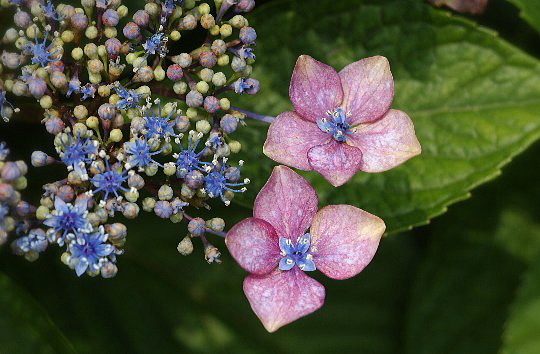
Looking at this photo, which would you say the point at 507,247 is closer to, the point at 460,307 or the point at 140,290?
the point at 460,307

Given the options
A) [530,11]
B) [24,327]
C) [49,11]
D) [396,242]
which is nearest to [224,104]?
[49,11]

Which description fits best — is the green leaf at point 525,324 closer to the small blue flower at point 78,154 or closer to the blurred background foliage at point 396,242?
the blurred background foliage at point 396,242

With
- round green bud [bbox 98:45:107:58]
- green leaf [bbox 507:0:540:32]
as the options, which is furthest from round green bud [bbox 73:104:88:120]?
green leaf [bbox 507:0:540:32]

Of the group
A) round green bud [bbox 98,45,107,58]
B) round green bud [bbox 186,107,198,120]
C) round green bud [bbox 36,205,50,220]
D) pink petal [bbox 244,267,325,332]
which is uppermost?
round green bud [bbox 98,45,107,58]

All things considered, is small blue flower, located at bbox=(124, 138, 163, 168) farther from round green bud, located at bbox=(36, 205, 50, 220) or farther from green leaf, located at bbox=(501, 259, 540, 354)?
green leaf, located at bbox=(501, 259, 540, 354)

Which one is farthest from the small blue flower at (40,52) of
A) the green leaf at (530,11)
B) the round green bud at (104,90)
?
the green leaf at (530,11)

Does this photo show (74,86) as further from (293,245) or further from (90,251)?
(293,245)

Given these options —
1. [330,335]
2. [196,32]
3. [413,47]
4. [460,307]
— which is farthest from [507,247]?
[196,32]
